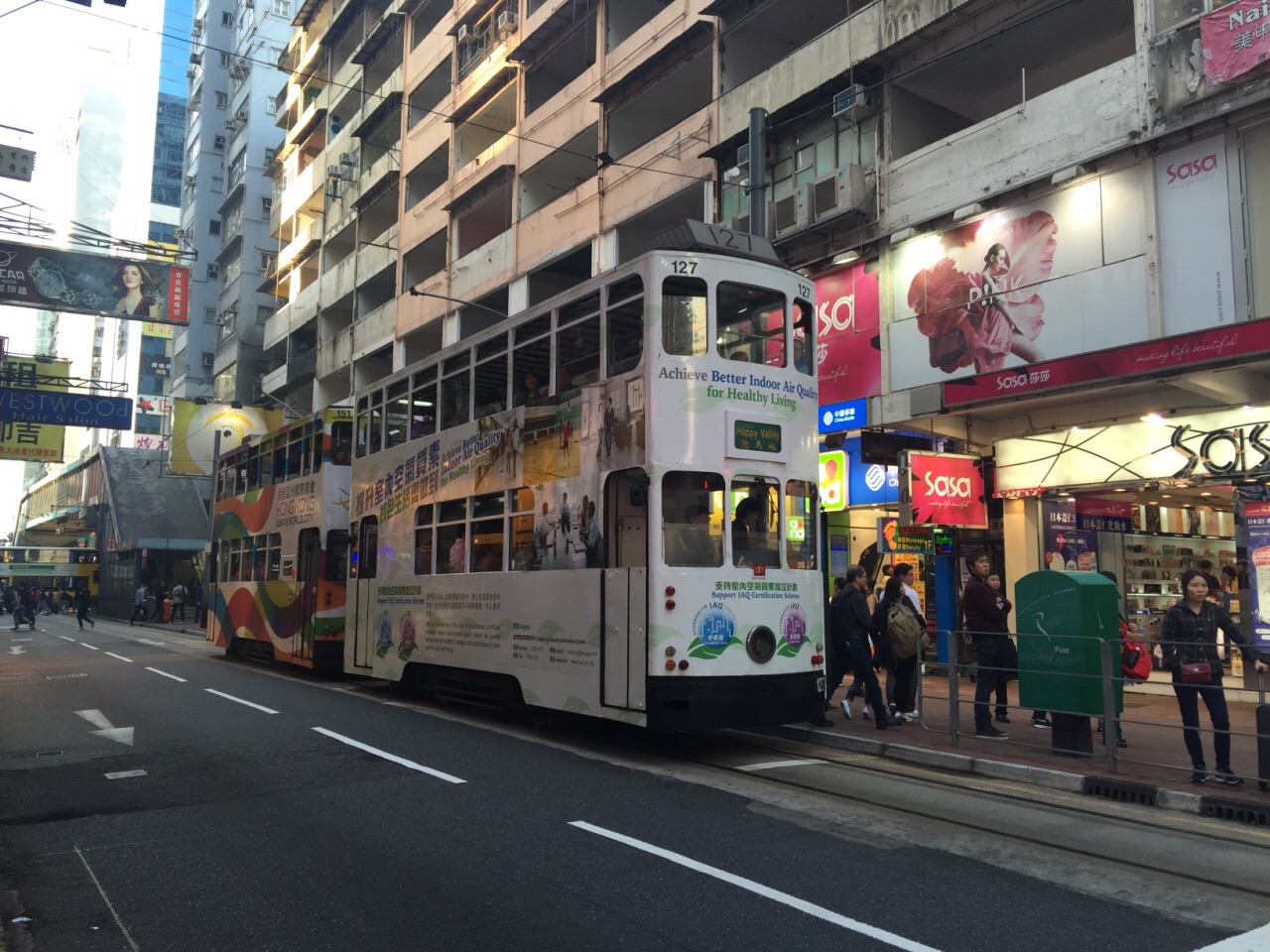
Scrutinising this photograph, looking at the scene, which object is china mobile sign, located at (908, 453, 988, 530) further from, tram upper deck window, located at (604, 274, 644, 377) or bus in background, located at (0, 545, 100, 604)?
bus in background, located at (0, 545, 100, 604)

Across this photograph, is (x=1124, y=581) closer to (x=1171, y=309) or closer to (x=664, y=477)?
(x=1171, y=309)

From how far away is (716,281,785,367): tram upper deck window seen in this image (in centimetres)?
923

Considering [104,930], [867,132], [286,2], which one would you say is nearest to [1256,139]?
[867,132]

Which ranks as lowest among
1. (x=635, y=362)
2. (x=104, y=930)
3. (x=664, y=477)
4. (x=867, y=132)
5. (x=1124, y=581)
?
(x=104, y=930)

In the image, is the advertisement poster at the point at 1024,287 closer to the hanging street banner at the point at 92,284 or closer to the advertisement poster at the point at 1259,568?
the advertisement poster at the point at 1259,568

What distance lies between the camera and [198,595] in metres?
47.6

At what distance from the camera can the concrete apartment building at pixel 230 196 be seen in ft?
186

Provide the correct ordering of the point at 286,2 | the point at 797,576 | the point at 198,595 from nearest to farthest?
the point at 797,576 < the point at 198,595 < the point at 286,2

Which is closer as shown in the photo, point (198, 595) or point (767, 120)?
point (767, 120)

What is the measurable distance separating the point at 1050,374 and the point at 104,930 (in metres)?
12.1

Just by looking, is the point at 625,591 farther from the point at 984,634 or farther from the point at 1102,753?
the point at 1102,753

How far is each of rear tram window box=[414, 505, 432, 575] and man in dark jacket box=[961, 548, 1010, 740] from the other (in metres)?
6.42

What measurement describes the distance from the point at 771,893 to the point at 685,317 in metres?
5.37

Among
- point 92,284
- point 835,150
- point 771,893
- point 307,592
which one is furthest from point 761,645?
point 92,284
